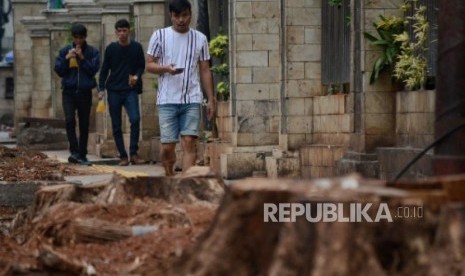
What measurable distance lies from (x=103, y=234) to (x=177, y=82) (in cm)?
670

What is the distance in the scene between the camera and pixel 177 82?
15094 millimetres

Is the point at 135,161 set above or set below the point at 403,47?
below

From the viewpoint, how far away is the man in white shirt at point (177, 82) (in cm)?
1502

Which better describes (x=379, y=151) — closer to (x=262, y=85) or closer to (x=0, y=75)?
(x=262, y=85)

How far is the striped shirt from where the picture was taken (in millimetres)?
15039

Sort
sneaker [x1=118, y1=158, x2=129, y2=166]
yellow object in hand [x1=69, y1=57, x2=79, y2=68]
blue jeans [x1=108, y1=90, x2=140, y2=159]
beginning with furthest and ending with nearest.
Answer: sneaker [x1=118, y1=158, x2=129, y2=166] < blue jeans [x1=108, y1=90, x2=140, y2=159] < yellow object in hand [x1=69, y1=57, x2=79, y2=68]

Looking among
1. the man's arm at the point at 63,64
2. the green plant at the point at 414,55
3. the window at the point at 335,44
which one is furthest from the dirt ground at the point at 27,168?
the green plant at the point at 414,55

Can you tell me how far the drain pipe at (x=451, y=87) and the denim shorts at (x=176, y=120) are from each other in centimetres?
454

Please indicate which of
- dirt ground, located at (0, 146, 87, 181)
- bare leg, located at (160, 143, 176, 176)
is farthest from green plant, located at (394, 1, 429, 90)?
dirt ground, located at (0, 146, 87, 181)

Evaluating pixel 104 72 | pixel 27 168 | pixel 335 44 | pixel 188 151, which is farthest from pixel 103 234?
pixel 104 72

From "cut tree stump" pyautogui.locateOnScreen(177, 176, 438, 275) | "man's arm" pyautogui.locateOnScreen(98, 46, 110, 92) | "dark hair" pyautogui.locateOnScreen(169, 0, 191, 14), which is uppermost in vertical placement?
"dark hair" pyautogui.locateOnScreen(169, 0, 191, 14)

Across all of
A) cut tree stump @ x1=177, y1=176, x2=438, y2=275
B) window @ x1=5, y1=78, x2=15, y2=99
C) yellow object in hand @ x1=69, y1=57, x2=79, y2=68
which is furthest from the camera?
window @ x1=5, y1=78, x2=15, y2=99

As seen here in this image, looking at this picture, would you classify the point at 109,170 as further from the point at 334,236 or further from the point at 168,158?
the point at 334,236

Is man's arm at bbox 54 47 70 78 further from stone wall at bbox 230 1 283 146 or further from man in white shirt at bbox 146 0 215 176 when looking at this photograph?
man in white shirt at bbox 146 0 215 176
